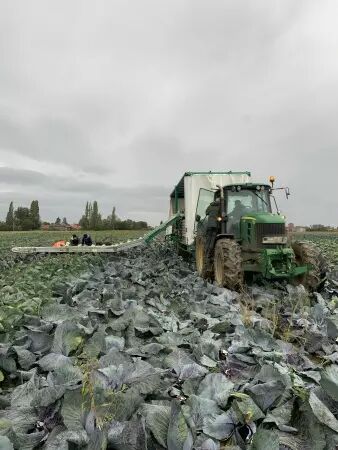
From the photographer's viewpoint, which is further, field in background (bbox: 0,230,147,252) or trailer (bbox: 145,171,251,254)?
field in background (bbox: 0,230,147,252)

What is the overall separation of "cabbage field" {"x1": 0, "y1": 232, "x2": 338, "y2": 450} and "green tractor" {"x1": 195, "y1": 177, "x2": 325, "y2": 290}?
2.48 metres

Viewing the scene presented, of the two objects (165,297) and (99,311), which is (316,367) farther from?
(165,297)

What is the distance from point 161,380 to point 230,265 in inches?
203

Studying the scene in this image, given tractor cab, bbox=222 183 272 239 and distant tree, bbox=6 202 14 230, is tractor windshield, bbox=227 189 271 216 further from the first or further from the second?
distant tree, bbox=6 202 14 230

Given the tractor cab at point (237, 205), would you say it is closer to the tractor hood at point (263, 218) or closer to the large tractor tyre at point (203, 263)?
the tractor hood at point (263, 218)

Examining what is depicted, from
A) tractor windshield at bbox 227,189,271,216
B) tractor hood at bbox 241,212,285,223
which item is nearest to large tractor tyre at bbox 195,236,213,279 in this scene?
tractor windshield at bbox 227,189,271,216

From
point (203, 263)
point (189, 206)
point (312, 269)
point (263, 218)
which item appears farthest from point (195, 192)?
point (312, 269)

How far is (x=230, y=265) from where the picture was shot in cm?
812

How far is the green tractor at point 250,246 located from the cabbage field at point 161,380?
2483mm

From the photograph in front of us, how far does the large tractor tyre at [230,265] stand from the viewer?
8.10 metres

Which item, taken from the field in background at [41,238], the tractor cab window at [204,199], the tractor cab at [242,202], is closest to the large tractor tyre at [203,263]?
the tractor cab at [242,202]

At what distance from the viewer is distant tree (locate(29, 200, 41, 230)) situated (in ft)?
251

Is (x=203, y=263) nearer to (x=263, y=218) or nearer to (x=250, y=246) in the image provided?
(x=250, y=246)

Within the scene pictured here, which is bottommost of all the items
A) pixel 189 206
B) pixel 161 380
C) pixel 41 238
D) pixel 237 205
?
pixel 161 380
